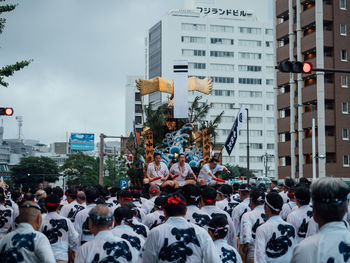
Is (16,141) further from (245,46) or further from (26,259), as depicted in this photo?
(26,259)

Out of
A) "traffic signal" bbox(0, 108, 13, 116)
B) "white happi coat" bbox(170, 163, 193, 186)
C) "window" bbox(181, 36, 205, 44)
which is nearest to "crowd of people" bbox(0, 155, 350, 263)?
"white happi coat" bbox(170, 163, 193, 186)

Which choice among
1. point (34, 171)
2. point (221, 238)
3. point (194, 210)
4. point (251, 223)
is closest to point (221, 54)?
point (34, 171)

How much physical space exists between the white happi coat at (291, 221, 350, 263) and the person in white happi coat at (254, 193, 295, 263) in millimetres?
3045

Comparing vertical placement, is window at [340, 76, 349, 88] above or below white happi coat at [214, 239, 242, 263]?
above

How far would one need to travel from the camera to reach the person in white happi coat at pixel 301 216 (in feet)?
27.7

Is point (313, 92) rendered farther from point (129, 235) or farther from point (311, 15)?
point (129, 235)

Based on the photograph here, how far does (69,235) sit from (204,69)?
93.3 metres

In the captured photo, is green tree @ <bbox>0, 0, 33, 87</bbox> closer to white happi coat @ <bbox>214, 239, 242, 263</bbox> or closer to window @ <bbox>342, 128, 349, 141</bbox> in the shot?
white happi coat @ <bbox>214, 239, 242, 263</bbox>

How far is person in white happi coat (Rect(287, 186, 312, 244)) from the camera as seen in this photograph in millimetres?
8445

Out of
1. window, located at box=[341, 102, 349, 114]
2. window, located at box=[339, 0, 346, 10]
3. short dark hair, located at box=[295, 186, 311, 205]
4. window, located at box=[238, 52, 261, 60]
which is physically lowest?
short dark hair, located at box=[295, 186, 311, 205]

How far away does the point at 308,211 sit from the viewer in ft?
28.1

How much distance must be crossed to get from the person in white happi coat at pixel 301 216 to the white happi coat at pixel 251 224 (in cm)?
52

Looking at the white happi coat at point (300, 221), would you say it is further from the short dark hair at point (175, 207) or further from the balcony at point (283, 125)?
the balcony at point (283, 125)

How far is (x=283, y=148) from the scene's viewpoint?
182 ft
